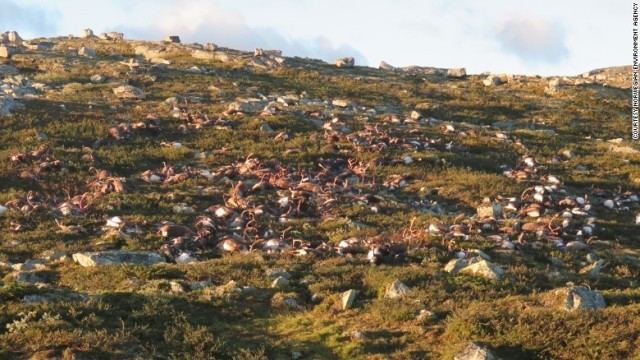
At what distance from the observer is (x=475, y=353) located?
10.5 meters

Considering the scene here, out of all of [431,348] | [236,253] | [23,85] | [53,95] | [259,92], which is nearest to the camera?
[431,348]

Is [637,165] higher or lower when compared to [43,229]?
higher

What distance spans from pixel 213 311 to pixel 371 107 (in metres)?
32.5

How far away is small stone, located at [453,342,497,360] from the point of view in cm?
1048

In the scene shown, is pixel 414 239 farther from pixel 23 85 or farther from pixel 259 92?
pixel 23 85

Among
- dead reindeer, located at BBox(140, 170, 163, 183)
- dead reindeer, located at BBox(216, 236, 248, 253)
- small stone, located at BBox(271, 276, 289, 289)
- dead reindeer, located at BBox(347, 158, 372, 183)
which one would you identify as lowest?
small stone, located at BBox(271, 276, 289, 289)

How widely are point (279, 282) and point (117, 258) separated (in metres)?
4.25

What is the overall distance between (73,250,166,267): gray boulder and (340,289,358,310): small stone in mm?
5198

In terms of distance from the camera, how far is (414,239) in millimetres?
17734

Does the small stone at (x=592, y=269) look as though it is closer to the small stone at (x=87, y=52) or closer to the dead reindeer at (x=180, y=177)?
the dead reindeer at (x=180, y=177)

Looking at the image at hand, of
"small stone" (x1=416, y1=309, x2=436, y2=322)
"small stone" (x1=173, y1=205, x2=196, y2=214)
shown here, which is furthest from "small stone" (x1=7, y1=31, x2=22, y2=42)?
"small stone" (x1=416, y1=309, x2=436, y2=322)

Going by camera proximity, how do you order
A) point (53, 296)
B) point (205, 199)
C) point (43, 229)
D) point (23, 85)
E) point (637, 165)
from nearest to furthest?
point (53, 296) < point (43, 229) < point (205, 199) < point (637, 165) < point (23, 85)

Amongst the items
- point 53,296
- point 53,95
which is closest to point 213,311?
point 53,296

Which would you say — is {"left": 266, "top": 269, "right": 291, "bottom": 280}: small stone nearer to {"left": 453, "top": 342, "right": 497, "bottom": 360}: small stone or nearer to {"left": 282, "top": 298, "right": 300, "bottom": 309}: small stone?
{"left": 282, "top": 298, "right": 300, "bottom": 309}: small stone
